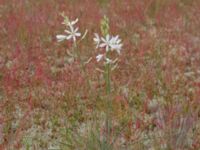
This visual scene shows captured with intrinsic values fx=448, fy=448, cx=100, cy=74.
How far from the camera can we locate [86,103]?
6758mm

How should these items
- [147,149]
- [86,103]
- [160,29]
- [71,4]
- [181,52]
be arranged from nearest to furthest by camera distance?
Result: [147,149]
[86,103]
[181,52]
[160,29]
[71,4]

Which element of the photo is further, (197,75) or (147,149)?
(197,75)

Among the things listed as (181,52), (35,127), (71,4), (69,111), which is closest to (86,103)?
(69,111)

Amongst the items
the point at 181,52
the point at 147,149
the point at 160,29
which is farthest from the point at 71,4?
the point at 147,149

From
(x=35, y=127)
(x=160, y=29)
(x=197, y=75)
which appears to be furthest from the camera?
(x=160, y=29)

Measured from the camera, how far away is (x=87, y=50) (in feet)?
29.0

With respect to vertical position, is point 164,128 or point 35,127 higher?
point 164,128

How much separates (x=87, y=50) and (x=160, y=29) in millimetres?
2168

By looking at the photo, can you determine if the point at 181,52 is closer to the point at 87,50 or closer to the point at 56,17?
the point at 87,50

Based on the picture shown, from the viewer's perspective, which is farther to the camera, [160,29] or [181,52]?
[160,29]

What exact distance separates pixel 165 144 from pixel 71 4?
23.7ft

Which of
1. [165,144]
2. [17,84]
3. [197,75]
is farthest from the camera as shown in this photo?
[197,75]

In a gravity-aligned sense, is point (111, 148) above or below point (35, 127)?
above

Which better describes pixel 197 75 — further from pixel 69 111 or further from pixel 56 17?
pixel 56 17
